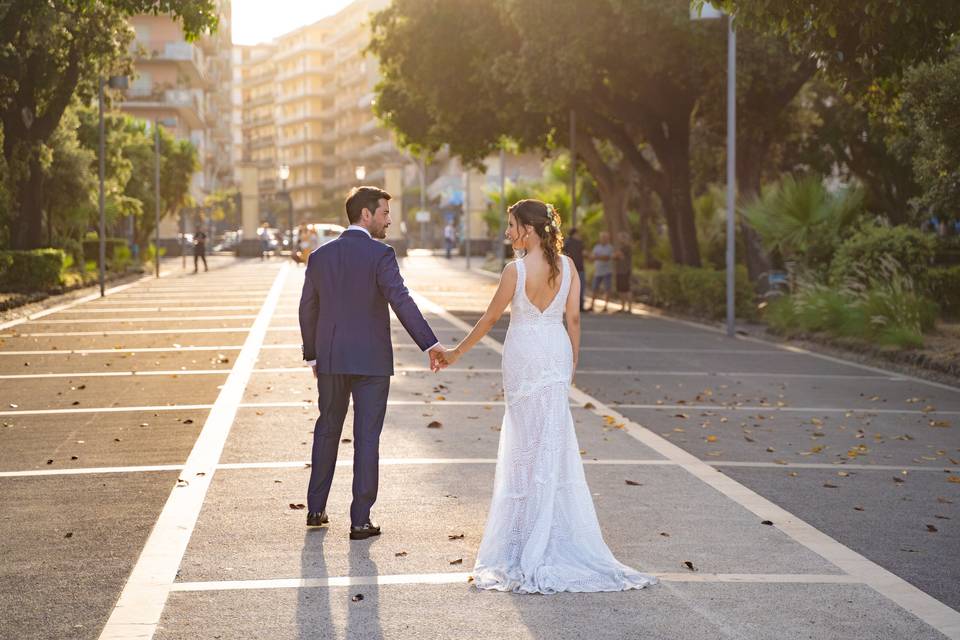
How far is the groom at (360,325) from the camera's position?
25.3 feet

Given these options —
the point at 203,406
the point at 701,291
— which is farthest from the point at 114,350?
the point at 701,291

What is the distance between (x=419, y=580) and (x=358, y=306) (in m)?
1.65

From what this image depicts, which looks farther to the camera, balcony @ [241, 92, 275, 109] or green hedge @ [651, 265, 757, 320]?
balcony @ [241, 92, 275, 109]

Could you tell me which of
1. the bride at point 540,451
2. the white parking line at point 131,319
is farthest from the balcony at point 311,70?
the bride at point 540,451

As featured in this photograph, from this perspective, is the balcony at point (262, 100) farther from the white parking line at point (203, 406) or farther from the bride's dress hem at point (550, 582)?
the bride's dress hem at point (550, 582)

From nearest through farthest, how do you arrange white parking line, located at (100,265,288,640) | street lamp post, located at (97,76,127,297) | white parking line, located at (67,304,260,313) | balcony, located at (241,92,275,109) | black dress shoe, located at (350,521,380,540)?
white parking line, located at (100,265,288,640) < black dress shoe, located at (350,521,380,540) < white parking line, located at (67,304,260,313) < street lamp post, located at (97,76,127,297) < balcony, located at (241,92,275,109)

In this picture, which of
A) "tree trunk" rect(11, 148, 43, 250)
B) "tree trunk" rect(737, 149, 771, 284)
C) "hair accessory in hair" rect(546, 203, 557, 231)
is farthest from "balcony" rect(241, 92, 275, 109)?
"hair accessory in hair" rect(546, 203, 557, 231)

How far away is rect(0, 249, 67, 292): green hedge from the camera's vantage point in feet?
109

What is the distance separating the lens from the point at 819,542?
7.65 meters

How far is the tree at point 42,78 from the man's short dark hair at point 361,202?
2130cm

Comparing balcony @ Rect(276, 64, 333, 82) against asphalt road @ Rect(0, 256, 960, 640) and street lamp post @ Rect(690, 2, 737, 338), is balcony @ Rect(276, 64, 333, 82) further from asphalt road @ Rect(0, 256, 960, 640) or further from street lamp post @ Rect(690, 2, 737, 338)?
asphalt road @ Rect(0, 256, 960, 640)

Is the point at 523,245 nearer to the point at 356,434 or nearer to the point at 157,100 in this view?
the point at 356,434

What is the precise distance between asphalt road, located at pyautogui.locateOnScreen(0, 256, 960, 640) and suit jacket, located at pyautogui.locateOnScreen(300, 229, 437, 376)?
0.93 meters

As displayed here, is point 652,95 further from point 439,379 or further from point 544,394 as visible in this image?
point 544,394
